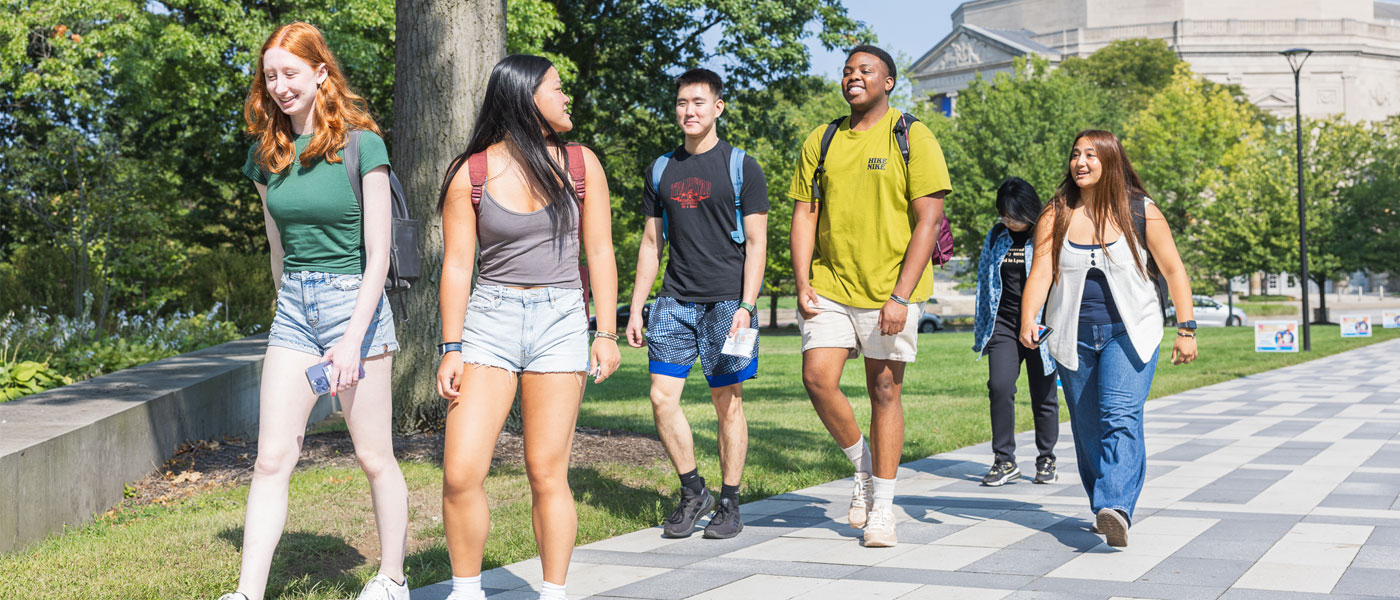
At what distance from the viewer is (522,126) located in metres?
3.72

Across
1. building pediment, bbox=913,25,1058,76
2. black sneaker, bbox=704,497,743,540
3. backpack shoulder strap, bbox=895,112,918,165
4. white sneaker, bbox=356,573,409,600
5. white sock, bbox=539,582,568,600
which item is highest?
building pediment, bbox=913,25,1058,76

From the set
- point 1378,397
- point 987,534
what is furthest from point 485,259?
point 1378,397

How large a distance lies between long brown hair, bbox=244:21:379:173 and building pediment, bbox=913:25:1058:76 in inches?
3381

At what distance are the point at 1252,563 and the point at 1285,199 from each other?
40402mm

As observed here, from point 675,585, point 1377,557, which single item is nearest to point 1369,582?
point 1377,557

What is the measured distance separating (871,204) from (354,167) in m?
2.33

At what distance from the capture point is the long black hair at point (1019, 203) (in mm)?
7457

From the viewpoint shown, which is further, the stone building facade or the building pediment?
the stone building facade

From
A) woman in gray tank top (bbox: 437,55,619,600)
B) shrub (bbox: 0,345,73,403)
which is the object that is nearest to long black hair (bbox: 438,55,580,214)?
woman in gray tank top (bbox: 437,55,619,600)

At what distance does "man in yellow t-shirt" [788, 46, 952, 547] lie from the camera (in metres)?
A: 5.16

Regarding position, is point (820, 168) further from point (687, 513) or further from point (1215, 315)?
point (1215, 315)

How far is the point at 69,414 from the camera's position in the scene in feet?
20.6

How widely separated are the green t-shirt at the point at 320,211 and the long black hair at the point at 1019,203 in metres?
4.62

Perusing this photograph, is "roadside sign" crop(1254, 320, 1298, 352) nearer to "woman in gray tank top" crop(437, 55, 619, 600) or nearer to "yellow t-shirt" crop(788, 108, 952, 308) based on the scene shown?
"yellow t-shirt" crop(788, 108, 952, 308)
